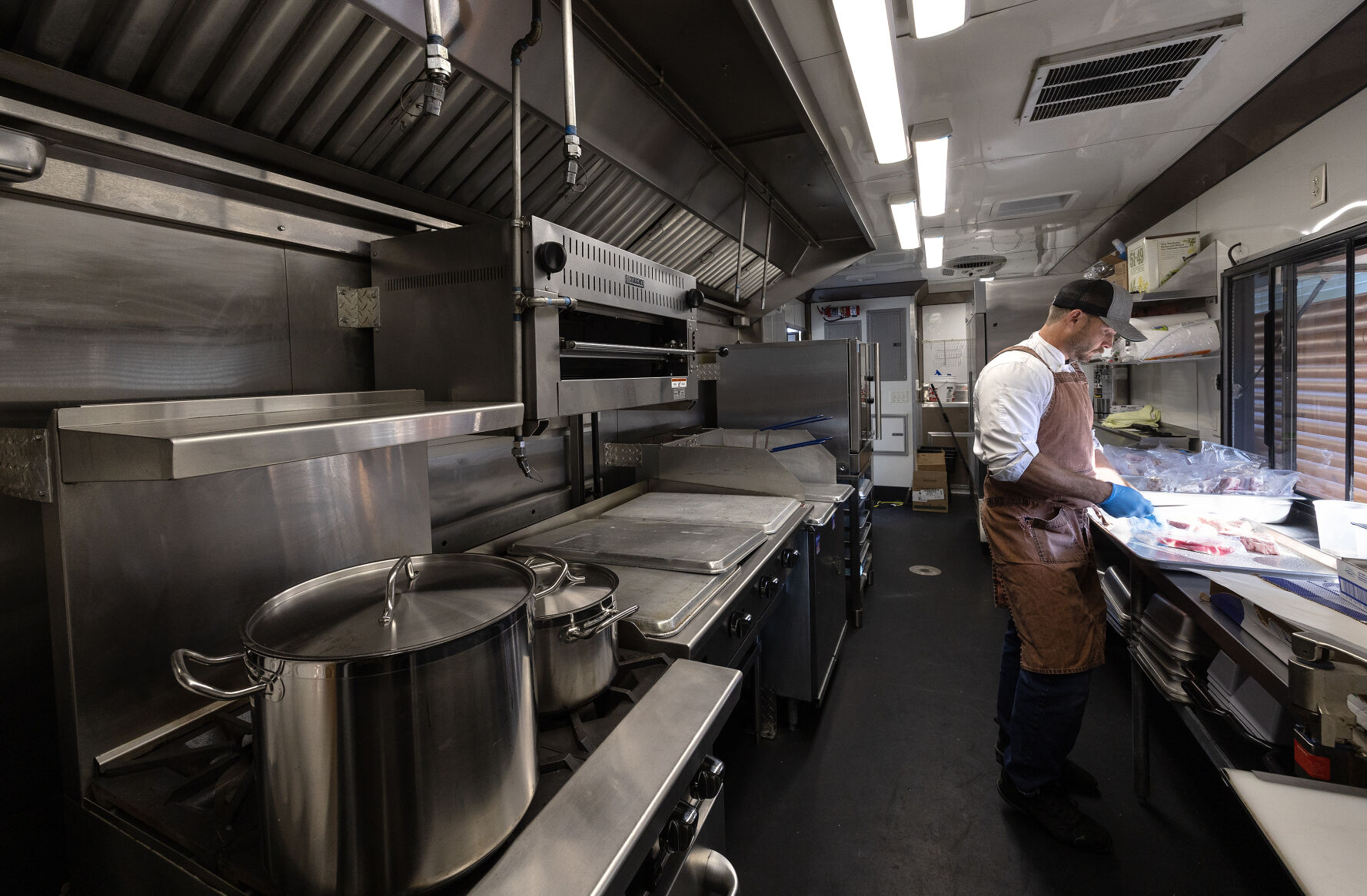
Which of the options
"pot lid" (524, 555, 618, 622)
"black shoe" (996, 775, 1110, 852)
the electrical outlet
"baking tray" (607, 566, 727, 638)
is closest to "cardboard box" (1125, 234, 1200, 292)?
the electrical outlet

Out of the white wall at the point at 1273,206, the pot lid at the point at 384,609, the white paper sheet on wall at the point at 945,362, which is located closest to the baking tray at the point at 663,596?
the pot lid at the point at 384,609

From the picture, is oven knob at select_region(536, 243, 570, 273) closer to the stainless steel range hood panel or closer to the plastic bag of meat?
the stainless steel range hood panel

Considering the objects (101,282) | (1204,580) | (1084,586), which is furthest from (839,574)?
(101,282)

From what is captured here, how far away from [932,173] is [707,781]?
10.2 ft

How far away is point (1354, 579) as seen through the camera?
56.0 inches

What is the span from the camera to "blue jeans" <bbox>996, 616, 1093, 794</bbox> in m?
1.97

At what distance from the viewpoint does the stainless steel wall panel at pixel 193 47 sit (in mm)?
1040

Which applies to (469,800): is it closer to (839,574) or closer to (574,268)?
(574,268)

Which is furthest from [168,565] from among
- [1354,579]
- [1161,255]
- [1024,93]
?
[1161,255]

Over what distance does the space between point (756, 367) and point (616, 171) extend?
5.76 ft

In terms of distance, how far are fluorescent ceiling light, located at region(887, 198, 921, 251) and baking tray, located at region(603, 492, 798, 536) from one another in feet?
7.24

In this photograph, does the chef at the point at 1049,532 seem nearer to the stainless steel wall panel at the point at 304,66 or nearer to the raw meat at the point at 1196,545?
the raw meat at the point at 1196,545

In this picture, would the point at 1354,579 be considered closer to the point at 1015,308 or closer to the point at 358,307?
the point at 358,307

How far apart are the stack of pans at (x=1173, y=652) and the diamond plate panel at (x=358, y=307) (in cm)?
264
